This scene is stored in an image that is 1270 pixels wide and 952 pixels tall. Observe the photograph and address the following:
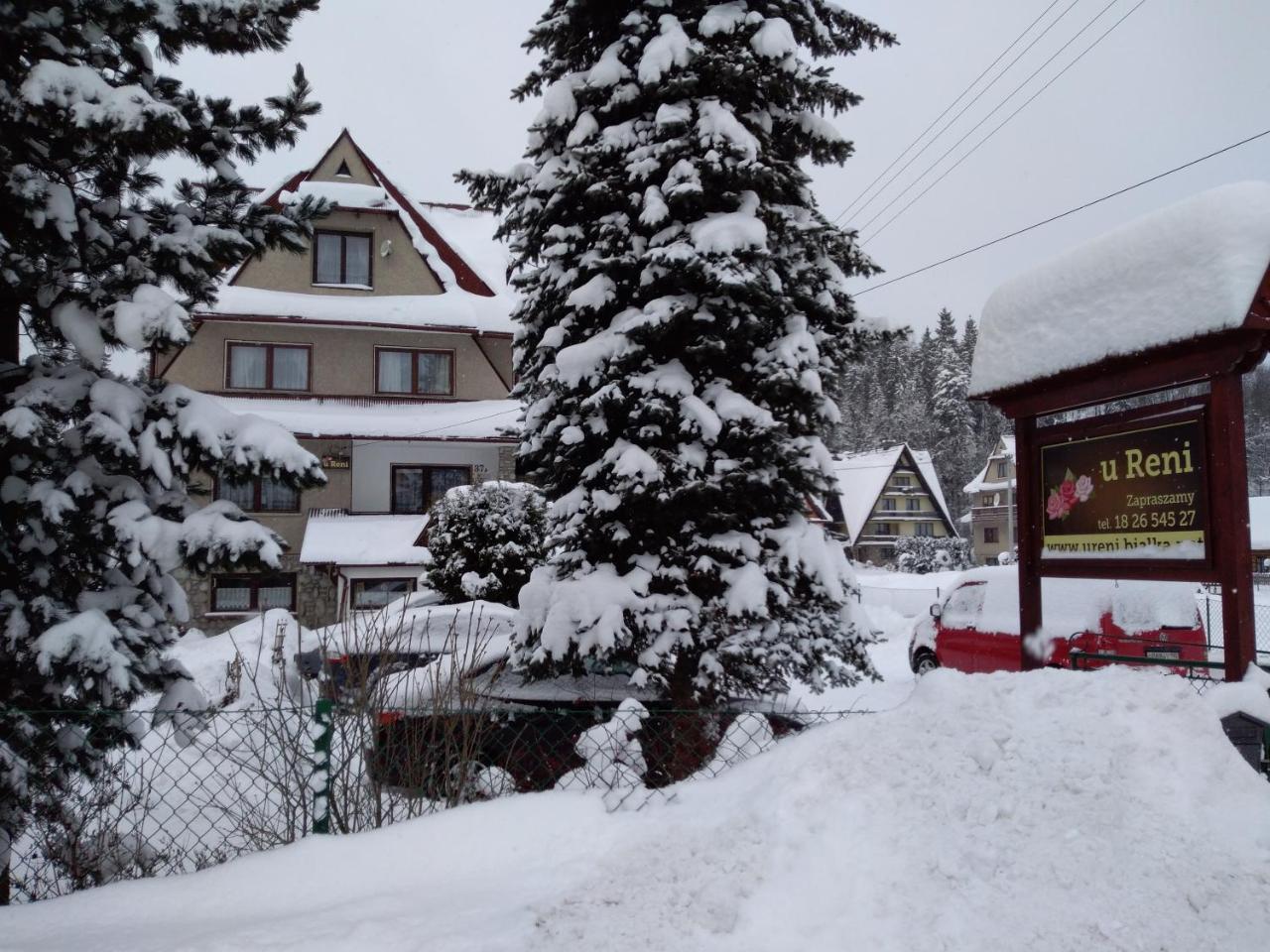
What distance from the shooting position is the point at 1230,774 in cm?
329

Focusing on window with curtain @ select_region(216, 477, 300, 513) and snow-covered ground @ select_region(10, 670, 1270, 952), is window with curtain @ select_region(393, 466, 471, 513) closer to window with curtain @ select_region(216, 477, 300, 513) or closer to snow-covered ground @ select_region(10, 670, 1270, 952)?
window with curtain @ select_region(216, 477, 300, 513)

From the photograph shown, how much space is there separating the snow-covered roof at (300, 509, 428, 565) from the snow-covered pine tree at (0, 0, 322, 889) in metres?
14.4

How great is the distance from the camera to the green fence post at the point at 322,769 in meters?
3.72

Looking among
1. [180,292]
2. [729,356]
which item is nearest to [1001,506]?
[729,356]

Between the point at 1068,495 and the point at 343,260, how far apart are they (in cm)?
2000

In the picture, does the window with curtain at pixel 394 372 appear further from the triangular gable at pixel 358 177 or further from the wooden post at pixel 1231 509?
the wooden post at pixel 1231 509

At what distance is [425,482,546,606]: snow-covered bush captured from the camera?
12656 millimetres

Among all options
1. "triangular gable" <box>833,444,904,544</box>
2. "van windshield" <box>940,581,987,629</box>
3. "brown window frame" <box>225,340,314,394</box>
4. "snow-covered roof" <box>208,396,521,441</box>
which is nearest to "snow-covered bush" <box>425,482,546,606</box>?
"van windshield" <box>940,581,987,629</box>

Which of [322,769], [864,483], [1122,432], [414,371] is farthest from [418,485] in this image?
[864,483]

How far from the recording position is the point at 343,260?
71.1 ft

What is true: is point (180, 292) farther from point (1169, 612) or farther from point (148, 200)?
point (1169, 612)

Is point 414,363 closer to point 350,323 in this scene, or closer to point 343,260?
point 350,323

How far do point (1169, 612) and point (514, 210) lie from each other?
813cm

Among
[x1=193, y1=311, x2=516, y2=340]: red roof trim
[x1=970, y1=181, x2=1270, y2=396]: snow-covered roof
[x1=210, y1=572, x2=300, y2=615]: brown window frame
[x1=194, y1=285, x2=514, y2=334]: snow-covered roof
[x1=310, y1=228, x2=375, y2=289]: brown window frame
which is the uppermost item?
[x1=310, y1=228, x2=375, y2=289]: brown window frame
